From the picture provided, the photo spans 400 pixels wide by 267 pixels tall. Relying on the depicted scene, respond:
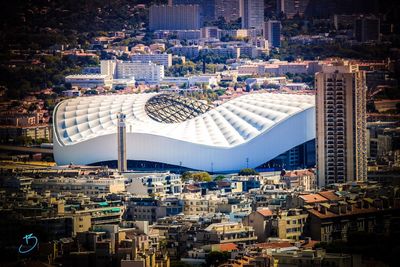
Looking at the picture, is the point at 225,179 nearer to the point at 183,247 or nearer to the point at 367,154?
the point at 367,154

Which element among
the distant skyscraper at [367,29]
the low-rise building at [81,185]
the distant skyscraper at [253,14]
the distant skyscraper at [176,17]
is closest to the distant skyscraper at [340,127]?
the low-rise building at [81,185]

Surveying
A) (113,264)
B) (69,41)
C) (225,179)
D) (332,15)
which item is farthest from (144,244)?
(332,15)

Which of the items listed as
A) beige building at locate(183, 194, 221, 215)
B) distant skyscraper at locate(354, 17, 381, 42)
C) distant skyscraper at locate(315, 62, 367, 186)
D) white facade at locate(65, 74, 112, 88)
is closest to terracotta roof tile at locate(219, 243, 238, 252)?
beige building at locate(183, 194, 221, 215)

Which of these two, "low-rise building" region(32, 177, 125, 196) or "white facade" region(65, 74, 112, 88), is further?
"white facade" region(65, 74, 112, 88)

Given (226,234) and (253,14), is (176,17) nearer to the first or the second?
(253,14)

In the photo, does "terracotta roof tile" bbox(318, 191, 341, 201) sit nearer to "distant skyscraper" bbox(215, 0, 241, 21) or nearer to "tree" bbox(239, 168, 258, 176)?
"tree" bbox(239, 168, 258, 176)

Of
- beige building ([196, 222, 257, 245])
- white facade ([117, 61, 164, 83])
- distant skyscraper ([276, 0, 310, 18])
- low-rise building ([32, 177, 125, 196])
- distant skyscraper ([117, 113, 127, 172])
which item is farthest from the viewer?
distant skyscraper ([276, 0, 310, 18])
